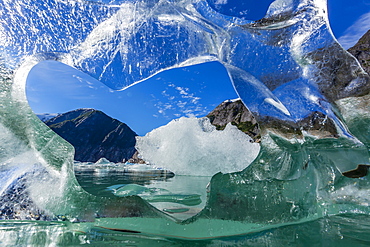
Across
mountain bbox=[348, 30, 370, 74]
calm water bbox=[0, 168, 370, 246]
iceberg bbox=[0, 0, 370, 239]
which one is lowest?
calm water bbox=[0, 168, 370, 246]

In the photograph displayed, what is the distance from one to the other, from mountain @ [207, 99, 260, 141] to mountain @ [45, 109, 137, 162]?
36.8 m

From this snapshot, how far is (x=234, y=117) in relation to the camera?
300 feet

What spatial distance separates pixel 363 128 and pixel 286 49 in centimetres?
150

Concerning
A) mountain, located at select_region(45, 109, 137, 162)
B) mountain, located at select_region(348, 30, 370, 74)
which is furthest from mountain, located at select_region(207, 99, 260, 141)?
mountain, located at select_region(348, 30, 370, 74)

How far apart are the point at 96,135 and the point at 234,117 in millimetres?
60521

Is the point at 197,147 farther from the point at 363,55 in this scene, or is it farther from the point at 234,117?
the point at 234,117

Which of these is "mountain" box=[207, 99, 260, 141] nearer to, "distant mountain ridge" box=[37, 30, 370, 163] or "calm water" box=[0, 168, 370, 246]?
"distant mountain ridge" box=[37, 30, 370, 163]

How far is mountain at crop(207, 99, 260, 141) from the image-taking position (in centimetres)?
7806

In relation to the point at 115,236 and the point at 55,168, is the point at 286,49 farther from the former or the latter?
the point at 55,168

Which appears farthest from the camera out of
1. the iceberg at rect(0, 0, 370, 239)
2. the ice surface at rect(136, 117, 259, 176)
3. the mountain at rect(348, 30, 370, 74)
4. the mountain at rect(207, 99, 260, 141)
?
the mountain at rect(207, 99, 260, 141)

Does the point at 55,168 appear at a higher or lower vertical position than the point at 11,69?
lower

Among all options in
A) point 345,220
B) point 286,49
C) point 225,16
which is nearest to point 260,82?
point 286,49

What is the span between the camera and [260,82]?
351 cm

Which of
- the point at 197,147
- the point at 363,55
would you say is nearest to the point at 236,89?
the point at 197,147
